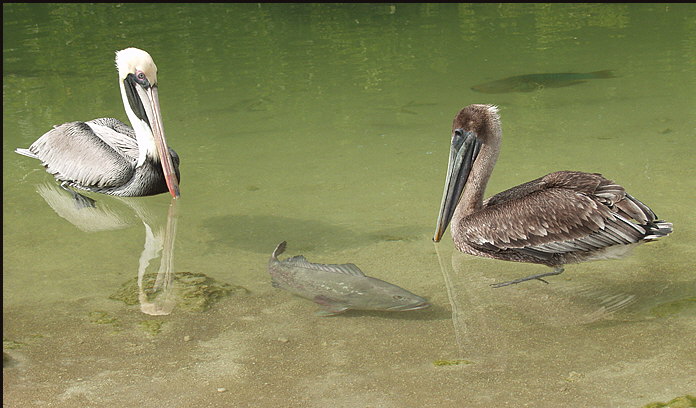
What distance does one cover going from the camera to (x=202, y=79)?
353 inches

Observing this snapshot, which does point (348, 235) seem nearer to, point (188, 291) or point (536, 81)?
point (188, 291)

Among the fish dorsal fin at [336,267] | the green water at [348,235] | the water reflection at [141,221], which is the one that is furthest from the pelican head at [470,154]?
the water reflection at [141,221]

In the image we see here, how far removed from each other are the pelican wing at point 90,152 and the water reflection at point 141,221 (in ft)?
0.43

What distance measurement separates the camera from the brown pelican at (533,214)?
394cm

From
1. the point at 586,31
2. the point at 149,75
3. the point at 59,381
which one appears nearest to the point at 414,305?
the point at 59,381

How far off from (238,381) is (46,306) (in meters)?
1.25

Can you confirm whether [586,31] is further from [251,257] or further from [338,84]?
[251,257]

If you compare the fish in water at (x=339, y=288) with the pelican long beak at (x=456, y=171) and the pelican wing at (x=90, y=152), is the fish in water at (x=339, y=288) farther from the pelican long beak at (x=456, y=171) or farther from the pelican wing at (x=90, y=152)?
the pelican wing at (x=90, y=152)

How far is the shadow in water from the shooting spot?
15.4 feet

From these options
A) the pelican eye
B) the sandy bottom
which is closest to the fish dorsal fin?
the sandy bottom

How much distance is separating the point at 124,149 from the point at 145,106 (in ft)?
2.47

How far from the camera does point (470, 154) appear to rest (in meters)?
4.43

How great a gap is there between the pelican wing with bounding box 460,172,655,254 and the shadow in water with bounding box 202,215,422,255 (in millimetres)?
602

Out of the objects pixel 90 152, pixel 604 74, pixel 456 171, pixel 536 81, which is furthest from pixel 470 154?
pixel 604 74
